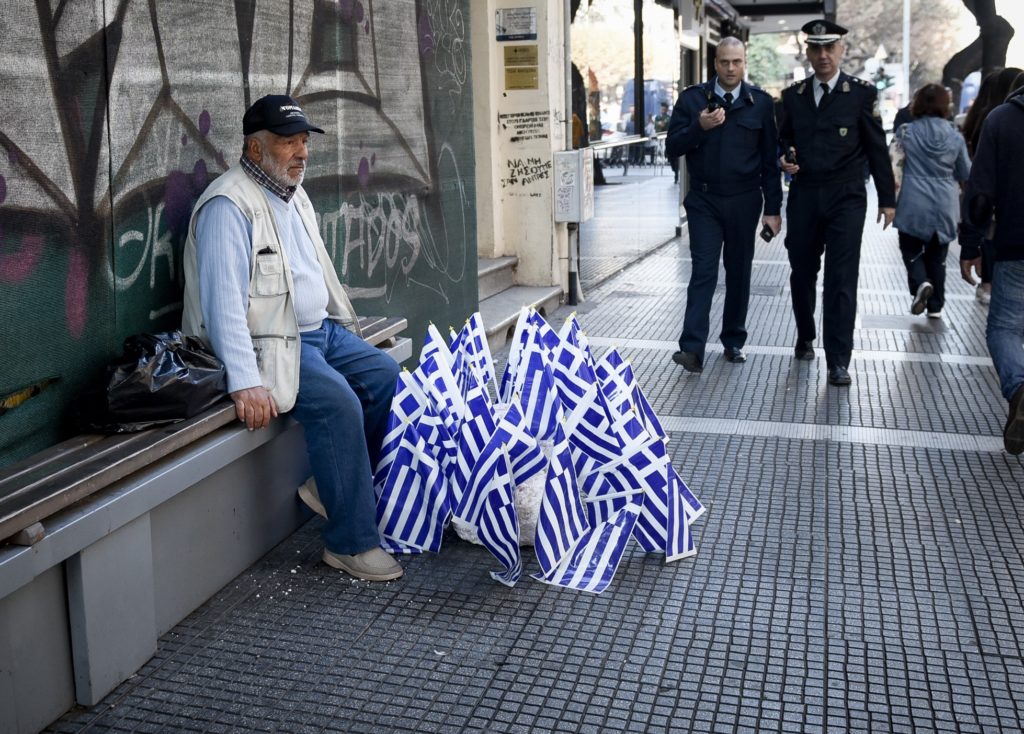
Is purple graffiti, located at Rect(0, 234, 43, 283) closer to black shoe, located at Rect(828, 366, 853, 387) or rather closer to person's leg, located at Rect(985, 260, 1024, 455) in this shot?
person's leg, located at Rect(985, 260, 1024, 455)

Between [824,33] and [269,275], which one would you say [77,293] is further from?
[824,33]

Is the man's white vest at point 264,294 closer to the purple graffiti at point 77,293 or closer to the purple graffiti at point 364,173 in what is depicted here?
the purple graffiti at point 77,293

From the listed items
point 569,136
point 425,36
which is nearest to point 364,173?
point 425,36

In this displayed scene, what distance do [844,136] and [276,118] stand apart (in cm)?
389

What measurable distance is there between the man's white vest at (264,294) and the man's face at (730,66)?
3763mm

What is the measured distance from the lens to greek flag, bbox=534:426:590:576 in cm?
400

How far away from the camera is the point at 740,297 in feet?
24.1

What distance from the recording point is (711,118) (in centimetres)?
682

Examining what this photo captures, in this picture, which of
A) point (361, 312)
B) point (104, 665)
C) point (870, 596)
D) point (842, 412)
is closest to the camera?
point (104, 665)

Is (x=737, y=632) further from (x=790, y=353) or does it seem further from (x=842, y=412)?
(x=790, y=353)

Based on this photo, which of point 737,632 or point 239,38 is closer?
point 737,632

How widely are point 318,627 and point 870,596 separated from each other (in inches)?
71.2

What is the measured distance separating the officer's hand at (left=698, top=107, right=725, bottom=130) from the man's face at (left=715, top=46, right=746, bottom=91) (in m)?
0.29

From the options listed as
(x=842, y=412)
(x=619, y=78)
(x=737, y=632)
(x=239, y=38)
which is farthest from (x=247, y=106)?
(x=619, y=78)
